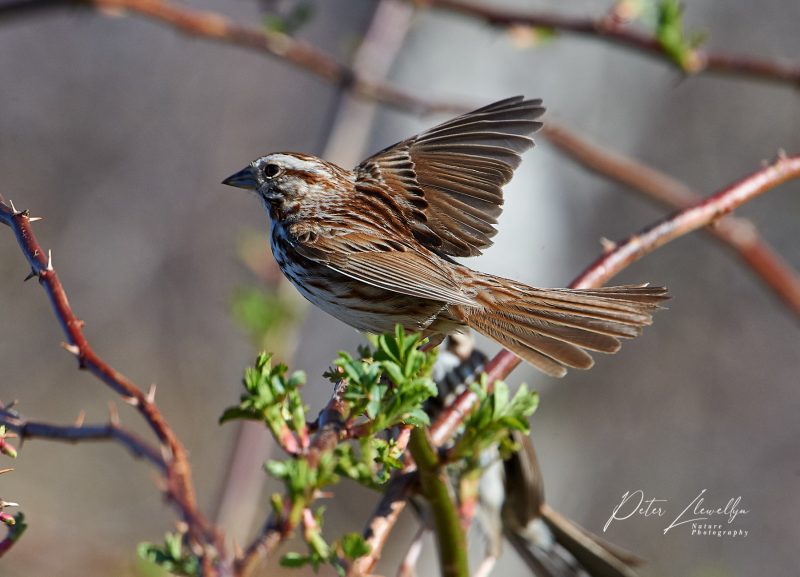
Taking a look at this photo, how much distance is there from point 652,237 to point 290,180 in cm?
128

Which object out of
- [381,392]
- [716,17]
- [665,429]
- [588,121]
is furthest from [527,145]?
[716,17]

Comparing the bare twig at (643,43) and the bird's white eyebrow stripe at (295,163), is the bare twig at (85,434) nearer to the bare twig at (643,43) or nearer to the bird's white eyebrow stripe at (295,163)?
the bird's white eyebrow stripe at (295,163)

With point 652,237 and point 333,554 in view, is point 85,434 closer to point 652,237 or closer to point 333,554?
point 333,554

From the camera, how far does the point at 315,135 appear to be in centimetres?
1145

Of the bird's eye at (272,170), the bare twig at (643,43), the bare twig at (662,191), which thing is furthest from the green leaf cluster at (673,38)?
the bird's eye at (272,170)

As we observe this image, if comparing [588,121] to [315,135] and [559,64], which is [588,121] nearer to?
[559,64]

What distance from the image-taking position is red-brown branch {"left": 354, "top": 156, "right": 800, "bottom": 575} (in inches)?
85.3

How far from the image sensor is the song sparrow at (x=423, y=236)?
2.62 metres

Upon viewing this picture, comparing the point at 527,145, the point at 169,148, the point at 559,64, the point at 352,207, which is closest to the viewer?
the point at 527,145

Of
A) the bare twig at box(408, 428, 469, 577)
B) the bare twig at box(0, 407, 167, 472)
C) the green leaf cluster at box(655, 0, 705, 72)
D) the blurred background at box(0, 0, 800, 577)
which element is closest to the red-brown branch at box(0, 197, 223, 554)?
the bare twig at box(0, 407, 167, 472)

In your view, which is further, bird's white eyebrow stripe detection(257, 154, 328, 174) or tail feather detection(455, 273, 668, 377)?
bird's white eyebrow stripe detection(257, 154, 328, 174)

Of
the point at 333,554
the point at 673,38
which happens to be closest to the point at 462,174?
the point at 673,38

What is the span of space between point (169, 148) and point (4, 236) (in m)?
2.51

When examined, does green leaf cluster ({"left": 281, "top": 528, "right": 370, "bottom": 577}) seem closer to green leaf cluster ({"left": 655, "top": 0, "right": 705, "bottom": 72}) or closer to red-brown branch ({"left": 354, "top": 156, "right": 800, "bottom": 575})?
red-brown branch ({"left": 354, "top": 156, "right": 800, "bottom": 575})
